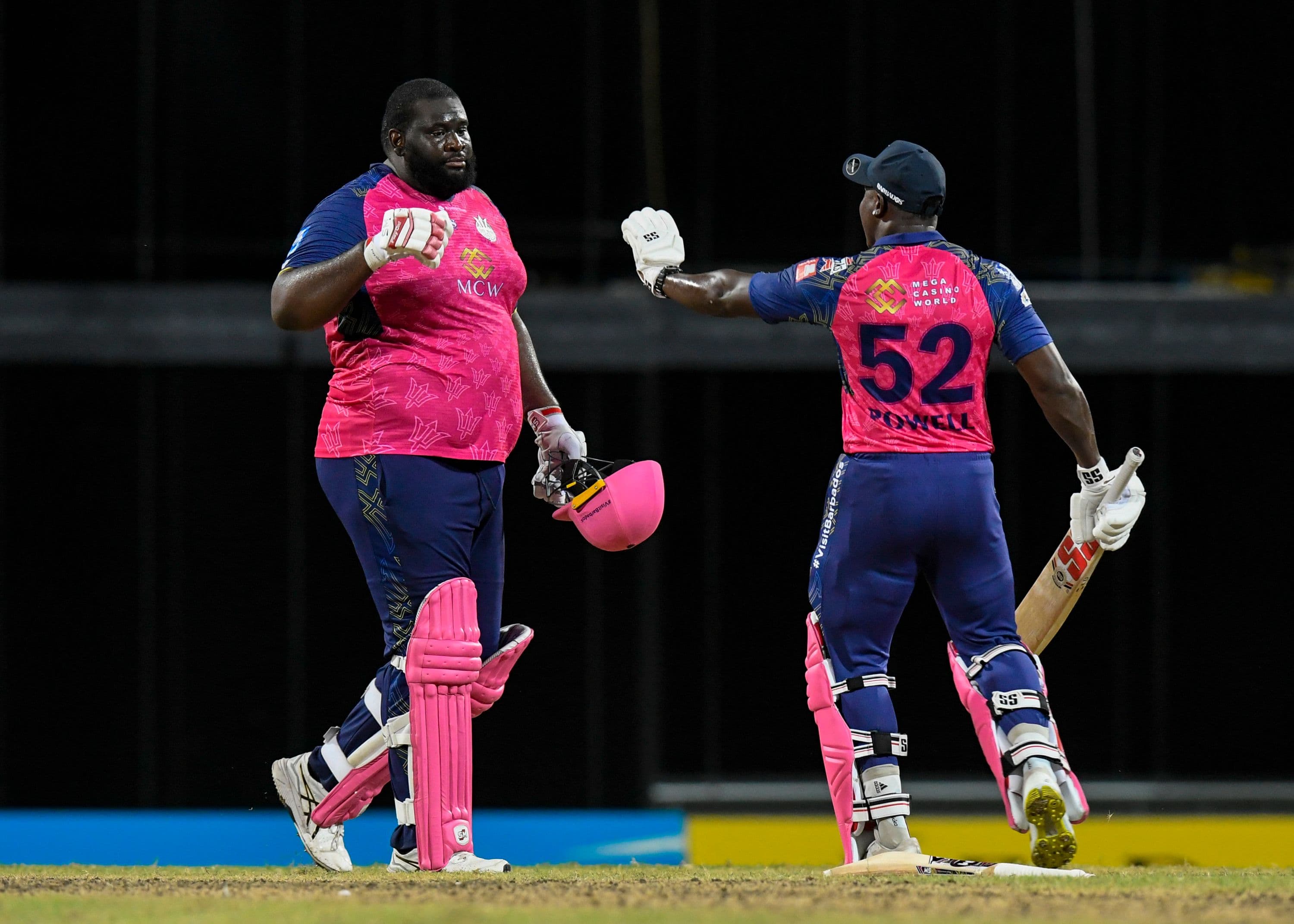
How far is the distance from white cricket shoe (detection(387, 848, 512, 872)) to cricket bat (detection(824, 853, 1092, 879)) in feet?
2.77

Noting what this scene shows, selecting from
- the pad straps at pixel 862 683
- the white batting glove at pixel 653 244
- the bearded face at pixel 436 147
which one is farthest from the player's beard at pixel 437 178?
the pad straps at pixel 862 683

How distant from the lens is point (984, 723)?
14.1 feet

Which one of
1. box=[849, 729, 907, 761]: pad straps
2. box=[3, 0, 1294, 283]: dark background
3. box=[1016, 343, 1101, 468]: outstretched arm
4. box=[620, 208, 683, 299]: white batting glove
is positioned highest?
box=[3, 0, 1294, 283]: dark background

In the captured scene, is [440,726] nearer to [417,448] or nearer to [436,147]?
[417,448]

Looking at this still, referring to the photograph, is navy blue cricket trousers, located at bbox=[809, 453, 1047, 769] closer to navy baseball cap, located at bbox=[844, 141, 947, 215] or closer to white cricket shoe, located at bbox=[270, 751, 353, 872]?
navy baseball cap, located at bbox=[844, 141, 947, 215]

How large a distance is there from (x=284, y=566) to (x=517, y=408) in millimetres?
3480

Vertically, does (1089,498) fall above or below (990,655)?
above

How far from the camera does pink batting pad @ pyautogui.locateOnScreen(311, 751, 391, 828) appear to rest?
4.27 meters

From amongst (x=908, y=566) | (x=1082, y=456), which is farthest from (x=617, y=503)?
(x=1082, y=456)

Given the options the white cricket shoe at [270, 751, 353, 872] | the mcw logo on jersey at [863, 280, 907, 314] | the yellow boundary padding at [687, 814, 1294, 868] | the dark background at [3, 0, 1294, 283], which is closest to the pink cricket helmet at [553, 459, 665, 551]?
the mcw logo on jersey at [863, 280, 907, 314]

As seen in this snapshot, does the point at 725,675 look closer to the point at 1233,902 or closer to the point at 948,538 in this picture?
the point at 948,538

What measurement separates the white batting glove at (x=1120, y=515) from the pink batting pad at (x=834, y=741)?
0.83m

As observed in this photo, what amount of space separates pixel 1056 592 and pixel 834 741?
0.82m

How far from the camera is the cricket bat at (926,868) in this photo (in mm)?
3967
